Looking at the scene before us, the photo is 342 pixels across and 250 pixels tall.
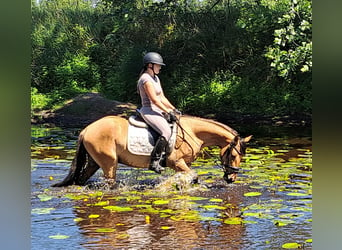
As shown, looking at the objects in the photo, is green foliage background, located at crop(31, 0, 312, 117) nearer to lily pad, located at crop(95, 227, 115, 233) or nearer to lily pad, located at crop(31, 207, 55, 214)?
lily pad, located at crop(31, 207, 55, 214)

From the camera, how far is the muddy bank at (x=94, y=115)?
3.80m

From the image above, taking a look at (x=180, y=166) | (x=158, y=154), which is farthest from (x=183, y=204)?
(x=158, y=154)

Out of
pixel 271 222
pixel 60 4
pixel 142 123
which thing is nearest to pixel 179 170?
pixel 142 123

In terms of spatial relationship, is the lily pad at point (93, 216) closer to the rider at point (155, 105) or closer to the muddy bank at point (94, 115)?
the rider at point (155, 105)

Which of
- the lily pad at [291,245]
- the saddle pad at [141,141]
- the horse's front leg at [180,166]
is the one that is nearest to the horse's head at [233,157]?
the horse's front leg at [180,166]

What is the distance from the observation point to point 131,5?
3926 millimetres

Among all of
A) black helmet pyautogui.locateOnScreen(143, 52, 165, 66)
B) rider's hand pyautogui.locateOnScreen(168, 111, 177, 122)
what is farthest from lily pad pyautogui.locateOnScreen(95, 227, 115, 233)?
black helmet pyautogui.locateOnScreen(143, 52, 165, 66)

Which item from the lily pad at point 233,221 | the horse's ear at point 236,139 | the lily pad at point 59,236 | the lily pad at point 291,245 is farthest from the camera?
the horse's ear at point 236,139

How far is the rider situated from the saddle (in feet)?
0.09

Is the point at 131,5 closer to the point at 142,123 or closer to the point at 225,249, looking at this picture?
the point at 142,123

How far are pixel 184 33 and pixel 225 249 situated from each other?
1.48 m

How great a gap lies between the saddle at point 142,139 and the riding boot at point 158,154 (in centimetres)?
3

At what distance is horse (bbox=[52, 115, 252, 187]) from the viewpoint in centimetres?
370

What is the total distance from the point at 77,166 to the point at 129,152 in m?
0.34
